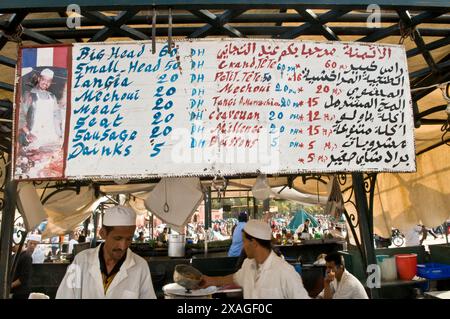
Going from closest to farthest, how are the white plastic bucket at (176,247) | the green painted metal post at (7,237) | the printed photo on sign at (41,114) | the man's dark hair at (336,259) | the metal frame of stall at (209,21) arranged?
1. the printed photo on sign at (41,114)
2. the metal frame of stall at (209,21)
3. the green painted metal post at (7,237)
4. the man's dark hair at (336,259)
5. the white plastic bucket at (176,247)

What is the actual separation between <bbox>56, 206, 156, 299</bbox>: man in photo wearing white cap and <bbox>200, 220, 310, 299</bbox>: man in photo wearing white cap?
71 centimetres

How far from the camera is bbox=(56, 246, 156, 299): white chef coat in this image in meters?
2.20

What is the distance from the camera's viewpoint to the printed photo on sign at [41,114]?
2061 millimetres

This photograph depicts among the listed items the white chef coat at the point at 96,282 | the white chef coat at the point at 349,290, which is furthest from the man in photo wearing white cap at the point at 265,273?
the white chef coat at the point at 349,290

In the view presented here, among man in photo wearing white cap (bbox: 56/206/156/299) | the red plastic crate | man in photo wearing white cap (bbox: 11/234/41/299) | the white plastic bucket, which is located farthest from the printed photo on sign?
the red plastic crate

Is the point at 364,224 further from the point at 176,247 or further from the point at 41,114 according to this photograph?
the point at 176,247

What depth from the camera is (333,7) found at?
2229 millimetres

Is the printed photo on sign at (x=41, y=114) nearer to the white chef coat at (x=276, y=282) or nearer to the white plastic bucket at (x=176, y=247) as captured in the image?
the white chef coat at (x=276, y=282)

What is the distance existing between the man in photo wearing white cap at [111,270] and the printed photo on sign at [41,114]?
0.54m

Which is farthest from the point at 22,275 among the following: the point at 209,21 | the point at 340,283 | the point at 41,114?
the point at 209,21
